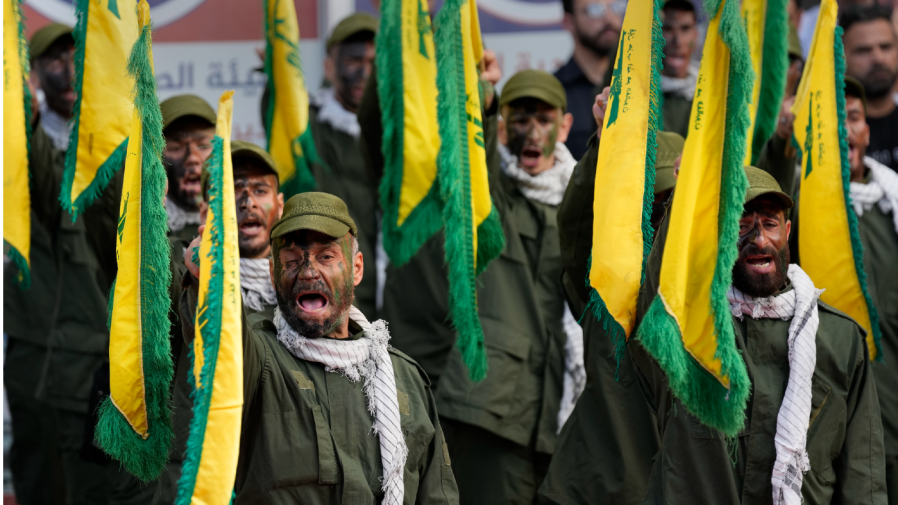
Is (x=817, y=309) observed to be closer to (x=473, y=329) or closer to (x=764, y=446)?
(x=764, y=446)

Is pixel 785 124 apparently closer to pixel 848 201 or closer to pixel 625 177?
pixel 848 201

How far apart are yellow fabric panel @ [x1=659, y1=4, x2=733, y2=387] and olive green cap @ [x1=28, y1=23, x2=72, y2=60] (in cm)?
330

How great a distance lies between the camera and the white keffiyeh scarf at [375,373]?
3119 mm

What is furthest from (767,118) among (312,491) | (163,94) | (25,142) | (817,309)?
(163,94)

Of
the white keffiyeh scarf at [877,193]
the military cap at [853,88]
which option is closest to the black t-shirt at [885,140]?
the white keffiyeh scarf at [877,193]

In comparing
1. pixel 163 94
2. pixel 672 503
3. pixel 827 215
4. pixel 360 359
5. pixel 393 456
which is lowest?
pixel 672 503

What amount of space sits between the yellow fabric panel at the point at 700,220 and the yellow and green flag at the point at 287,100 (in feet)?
7.30

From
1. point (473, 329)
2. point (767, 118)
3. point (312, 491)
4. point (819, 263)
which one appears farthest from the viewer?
point (767, 118)

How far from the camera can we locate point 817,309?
3559 millimetres

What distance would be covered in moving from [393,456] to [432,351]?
179 cm

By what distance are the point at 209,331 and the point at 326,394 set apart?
586 millimetres

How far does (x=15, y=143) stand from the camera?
429 centimetres

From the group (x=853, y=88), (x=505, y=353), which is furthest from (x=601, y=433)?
(x=853, y=88)

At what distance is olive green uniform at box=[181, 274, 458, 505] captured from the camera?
3.04m
